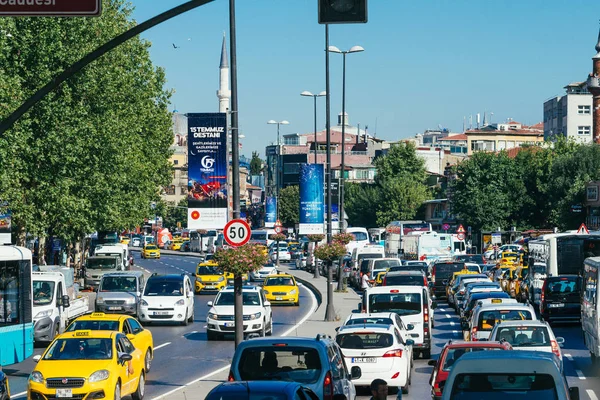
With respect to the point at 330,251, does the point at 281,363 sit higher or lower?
higher

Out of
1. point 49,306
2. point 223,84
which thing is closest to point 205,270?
point 49,306

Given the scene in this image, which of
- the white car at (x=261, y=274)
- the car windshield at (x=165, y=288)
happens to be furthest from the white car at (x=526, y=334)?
the white car at (x=261, y=274)

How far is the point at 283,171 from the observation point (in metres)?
185

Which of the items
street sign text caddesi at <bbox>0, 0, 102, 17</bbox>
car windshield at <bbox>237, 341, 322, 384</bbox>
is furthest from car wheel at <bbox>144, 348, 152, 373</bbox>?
street sign text caddesi at <bbox>0, 0, 102, 17</bbox>

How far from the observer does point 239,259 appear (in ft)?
76.6

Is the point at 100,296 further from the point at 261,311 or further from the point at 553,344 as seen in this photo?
the point at 553,344

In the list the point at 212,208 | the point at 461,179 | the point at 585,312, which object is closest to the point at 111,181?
the point at 212,208

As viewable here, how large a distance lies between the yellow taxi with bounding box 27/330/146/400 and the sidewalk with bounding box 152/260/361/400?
100cm

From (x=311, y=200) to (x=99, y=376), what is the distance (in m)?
29.5

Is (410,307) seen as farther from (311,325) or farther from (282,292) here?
(282,292)

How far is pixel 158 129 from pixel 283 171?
113 m

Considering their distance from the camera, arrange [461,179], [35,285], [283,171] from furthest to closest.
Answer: [283,171] < [461,179] < [35,285]

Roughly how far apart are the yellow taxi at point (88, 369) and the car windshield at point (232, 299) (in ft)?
44.2

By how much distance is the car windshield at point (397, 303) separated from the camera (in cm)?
2866
